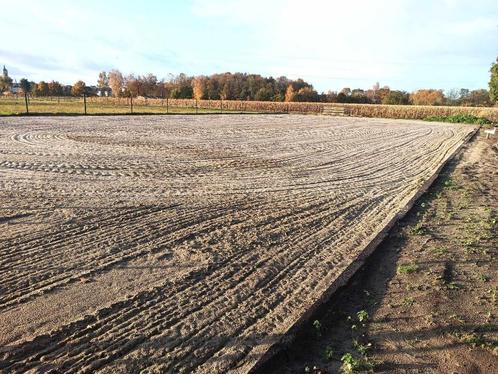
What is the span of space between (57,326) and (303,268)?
9.39ft

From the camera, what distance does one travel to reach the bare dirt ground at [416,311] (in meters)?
3.58

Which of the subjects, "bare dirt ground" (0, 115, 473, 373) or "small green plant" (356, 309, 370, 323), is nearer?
"bare dirt ground" (0, 115, 473, 373)

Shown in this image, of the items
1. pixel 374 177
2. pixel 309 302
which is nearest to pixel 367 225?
pixel 309 302

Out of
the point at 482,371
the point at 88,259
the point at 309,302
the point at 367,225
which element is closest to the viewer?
the point at 482,371

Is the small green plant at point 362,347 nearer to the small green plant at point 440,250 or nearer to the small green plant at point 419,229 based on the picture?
the small green plant at point 440,250

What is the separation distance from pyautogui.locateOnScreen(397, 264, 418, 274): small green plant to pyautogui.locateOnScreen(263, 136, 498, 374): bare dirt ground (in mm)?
13

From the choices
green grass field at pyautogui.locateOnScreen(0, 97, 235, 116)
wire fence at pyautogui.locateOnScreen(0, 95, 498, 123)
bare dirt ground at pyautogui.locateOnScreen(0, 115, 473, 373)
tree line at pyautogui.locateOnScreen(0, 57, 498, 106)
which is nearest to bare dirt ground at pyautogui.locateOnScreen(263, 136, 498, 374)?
bare dirt ground at pyautogui.locateOnScreen(0, 115, 473, 373)

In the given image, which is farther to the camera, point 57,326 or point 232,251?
point 232,251

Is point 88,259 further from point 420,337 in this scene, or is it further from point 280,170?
point 280,170

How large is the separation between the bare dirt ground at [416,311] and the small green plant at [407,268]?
0.5 inches

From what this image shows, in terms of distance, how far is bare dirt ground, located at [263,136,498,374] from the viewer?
358cm

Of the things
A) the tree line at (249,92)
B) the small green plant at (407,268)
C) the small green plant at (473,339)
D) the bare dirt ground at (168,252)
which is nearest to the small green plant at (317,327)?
the bare dirt ground at (168,252)

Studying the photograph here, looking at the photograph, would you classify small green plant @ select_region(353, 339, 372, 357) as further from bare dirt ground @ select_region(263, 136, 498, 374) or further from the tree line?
the tree line

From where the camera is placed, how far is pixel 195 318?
399 centimetres
